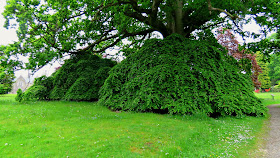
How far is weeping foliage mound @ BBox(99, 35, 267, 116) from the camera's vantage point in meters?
8.14

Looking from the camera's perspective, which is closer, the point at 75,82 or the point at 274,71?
the point at 75,82

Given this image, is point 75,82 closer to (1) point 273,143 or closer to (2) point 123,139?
(2) point 123,139

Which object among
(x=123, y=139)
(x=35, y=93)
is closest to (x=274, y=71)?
(x=123, y=139)

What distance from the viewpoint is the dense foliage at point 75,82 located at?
41.7 feet

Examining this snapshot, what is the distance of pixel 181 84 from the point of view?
28.1ft

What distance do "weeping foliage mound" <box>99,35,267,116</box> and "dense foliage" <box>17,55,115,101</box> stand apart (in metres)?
2.94

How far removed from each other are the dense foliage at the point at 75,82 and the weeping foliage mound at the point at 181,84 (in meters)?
2.94

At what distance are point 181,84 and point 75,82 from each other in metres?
8.50

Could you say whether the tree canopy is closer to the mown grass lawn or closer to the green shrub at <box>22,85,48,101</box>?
the green shrub at <box>22,85,48,101</box>

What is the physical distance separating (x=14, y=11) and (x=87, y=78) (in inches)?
241

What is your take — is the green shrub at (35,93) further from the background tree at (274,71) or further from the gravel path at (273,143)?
the background tree at (274,71)

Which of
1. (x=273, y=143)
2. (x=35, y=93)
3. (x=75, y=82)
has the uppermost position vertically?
(x=75, y=82)

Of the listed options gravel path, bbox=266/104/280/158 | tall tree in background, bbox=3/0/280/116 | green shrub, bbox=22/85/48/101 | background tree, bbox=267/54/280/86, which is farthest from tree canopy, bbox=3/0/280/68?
background tree, bbox=267/54/280/86

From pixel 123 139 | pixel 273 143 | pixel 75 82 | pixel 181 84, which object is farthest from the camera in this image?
pixel 75 82
